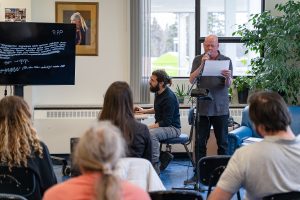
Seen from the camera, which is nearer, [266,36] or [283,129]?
[283,129]

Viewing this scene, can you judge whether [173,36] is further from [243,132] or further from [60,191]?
[60,191]

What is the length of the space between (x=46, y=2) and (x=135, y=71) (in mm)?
1494

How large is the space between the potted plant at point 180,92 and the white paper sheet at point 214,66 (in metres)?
1.99

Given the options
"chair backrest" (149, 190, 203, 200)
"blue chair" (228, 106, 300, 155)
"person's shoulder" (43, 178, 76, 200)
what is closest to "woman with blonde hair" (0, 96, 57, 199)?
"chair backrest" (149, 190, 203, 200)

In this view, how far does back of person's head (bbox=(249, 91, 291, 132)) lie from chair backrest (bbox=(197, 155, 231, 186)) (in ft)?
2.58

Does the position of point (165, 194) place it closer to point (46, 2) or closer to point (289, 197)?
point (289, 197)

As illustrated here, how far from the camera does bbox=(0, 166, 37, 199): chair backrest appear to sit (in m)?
2.84

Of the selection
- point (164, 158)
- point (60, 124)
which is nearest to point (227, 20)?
point (164, 158)

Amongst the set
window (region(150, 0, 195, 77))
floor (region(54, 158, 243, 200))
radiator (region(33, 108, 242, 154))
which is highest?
window (region(150, 0, 195, 77))

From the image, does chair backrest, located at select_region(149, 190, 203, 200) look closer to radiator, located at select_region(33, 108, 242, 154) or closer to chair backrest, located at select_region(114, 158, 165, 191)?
chair backrest, located at select_region(114, 158, 165, 191)

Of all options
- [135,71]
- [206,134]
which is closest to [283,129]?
[206,134]

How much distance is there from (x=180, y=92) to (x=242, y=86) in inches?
33.0

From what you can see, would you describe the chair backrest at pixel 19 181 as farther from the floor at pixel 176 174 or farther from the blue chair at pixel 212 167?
the floor at pixel 176 174

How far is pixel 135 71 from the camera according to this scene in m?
6.89
